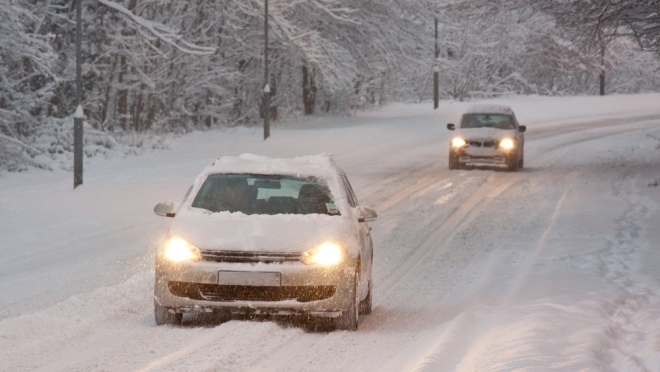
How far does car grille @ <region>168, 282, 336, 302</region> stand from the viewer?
8539mm

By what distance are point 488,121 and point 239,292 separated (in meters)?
20.3

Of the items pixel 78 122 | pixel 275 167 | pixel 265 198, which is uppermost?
pixel 78 122

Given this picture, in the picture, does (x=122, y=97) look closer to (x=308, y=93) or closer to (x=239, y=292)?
(x=308, y=93)

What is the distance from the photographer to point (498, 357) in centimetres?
755

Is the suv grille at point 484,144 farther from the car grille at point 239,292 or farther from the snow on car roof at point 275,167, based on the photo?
the car grille at point 239,292

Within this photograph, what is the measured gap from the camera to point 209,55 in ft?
128

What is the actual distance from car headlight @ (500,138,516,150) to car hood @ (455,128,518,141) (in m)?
0.15

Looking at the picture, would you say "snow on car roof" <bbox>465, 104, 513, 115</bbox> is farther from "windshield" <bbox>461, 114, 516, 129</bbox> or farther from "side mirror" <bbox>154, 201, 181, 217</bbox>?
"side mirror" <bbox>154, 201, 181, 217</bbox>

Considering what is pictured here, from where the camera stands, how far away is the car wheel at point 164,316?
8.82 m

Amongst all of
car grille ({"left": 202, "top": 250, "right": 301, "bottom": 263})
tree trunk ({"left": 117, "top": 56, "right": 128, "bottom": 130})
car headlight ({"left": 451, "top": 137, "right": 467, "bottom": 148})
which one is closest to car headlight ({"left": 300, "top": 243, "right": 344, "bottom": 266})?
car grille ({"left": 202, "top": 250, "right": 301, "bottom": 263})

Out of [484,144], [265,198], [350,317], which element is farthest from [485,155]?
[350,317]

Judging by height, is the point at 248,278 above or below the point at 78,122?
below

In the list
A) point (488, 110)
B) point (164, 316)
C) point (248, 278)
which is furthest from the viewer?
point (488, 110)

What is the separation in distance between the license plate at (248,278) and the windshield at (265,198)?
101 centimetres
